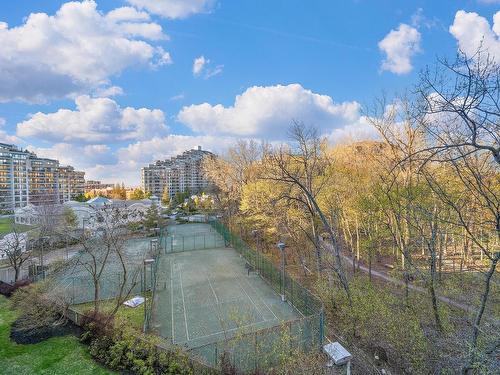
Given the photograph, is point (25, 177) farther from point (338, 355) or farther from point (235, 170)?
point (338, 355)

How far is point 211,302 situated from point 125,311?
4332 millimetres

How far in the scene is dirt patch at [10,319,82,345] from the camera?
509 inches

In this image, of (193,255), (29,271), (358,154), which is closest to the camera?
(29,271)

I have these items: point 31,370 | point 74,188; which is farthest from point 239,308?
point 74,188

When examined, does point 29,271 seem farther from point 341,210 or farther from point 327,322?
point 341,210

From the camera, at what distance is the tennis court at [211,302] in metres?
12.8

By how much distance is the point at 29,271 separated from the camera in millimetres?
20688

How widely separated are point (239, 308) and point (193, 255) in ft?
41.9

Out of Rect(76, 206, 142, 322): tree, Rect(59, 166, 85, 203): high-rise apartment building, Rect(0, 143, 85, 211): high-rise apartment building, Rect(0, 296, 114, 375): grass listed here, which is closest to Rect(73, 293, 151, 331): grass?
Rect(76, 206, 142, 322): tree

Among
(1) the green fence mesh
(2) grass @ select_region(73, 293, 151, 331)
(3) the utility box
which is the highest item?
(3) the utility box

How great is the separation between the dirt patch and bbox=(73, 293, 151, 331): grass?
3.14ft

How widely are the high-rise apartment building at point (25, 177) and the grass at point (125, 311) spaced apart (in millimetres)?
63836

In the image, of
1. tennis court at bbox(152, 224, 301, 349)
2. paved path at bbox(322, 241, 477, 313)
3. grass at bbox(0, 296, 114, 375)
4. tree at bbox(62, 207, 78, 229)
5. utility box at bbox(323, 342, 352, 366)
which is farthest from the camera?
tree at bbox(62, 207, 78, 229)

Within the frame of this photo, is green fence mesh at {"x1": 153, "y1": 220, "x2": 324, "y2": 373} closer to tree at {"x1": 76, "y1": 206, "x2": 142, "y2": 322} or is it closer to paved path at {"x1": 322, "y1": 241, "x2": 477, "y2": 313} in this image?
tree at {"x1": 76, "y1": 206, "x2": 142, "y2": 322}
